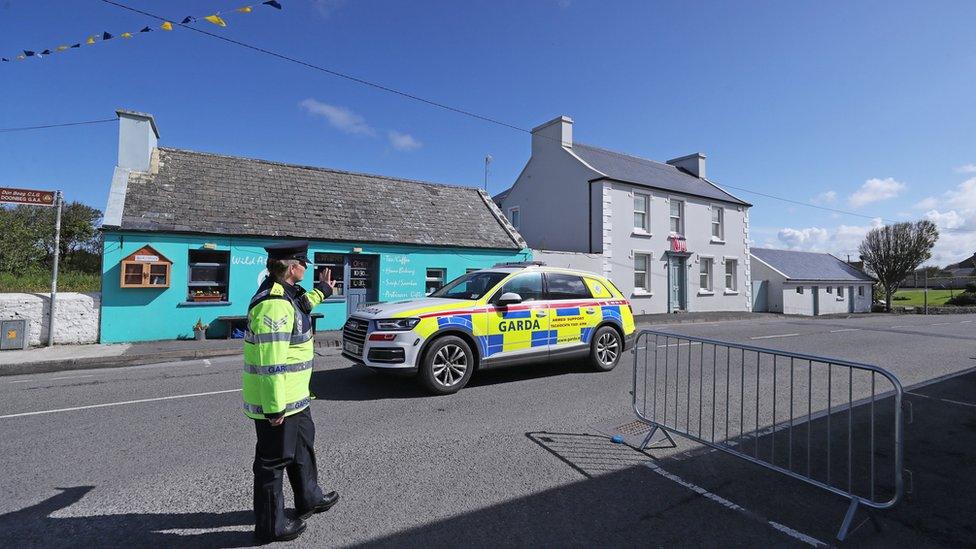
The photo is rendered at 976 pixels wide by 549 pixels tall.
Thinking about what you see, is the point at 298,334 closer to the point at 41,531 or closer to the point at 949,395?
the point at 41,531

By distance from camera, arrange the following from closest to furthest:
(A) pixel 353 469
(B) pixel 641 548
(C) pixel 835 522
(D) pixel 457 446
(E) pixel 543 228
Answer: (B) pixel 641 548
(C) pixel 835 522
(A) pixel 353 469
(D) pixel 457 446
(E) pixel 543 228

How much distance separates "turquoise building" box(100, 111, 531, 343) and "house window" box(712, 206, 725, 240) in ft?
43.3

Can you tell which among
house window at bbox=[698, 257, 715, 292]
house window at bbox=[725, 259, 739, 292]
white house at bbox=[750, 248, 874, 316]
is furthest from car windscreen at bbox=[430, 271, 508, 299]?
white house at bbox=[750, 248, 874, 316]

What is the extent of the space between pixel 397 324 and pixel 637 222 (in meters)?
17.5

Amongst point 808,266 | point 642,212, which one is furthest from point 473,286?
point 808,266

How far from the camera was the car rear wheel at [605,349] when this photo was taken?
7812 millimetres

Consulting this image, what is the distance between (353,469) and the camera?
3.82 meters

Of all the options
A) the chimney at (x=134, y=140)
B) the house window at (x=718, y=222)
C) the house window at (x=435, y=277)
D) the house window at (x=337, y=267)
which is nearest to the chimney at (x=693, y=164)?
the house window at (x=718, y=222)

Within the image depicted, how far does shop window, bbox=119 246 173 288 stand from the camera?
10945 millimetres

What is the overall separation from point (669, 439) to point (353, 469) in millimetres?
3122

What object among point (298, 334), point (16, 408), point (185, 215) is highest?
point (185, 215)

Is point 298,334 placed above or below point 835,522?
above

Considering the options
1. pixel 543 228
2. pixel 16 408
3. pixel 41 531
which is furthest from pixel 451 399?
pixel 543 228

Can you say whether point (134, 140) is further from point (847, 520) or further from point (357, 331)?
point (847, 520)
